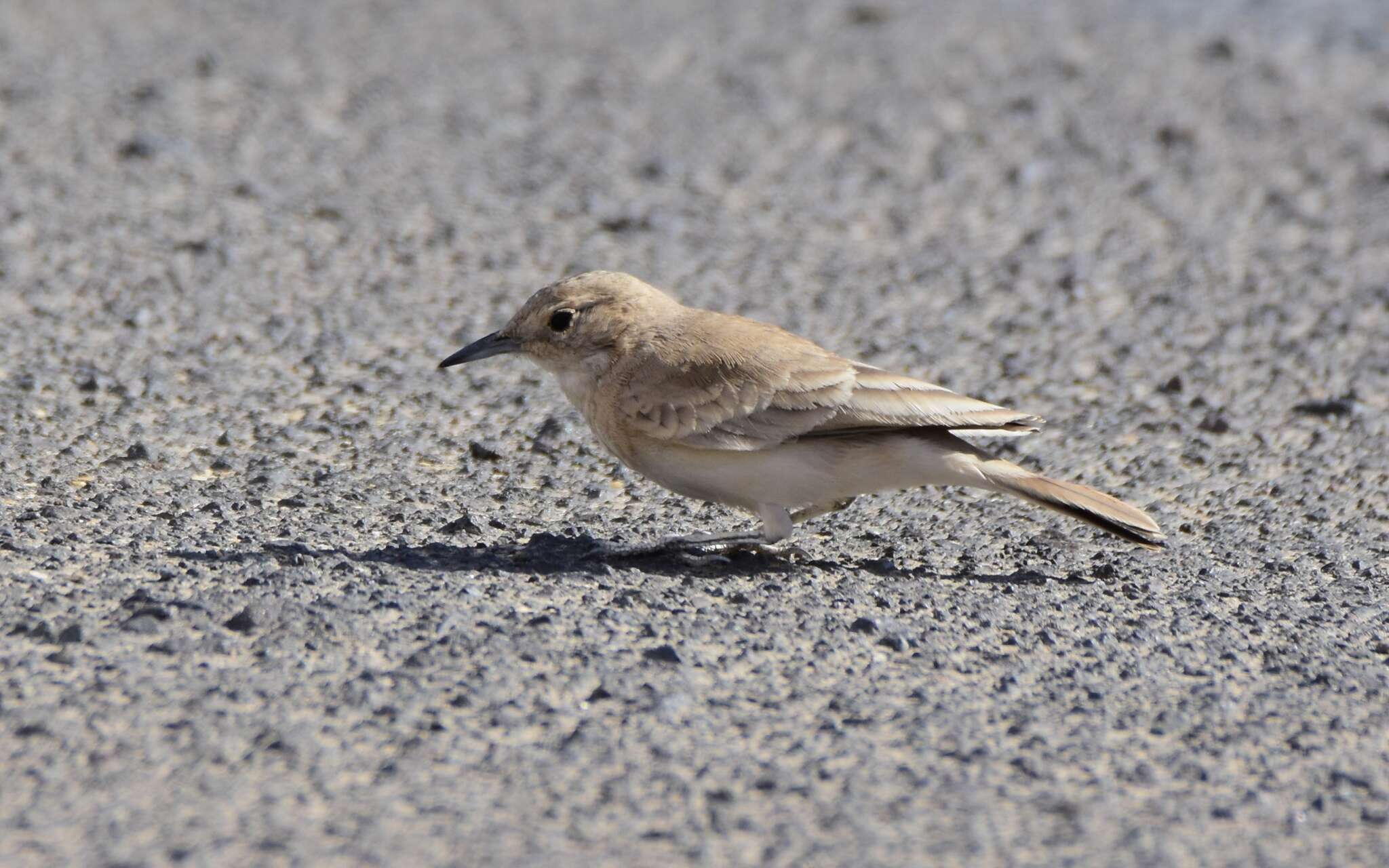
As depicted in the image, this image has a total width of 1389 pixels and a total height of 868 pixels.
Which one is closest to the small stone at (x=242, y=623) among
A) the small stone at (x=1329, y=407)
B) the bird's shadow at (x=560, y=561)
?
the bird's shadow at (x=560, y=561)

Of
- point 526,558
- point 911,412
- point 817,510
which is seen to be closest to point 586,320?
point 526,558

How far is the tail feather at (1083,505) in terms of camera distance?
5.29 meters

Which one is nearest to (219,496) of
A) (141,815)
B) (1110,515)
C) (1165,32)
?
(141,815)

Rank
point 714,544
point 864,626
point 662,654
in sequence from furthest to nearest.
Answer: point 714,544 → point 864,626 → point 662,654

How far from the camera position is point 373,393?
6.94 meters

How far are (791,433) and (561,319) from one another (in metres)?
1.00

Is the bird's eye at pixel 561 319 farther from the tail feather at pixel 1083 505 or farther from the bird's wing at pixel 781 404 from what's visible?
the tail feather at pixel 1083 505

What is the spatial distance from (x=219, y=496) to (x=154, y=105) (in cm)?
508

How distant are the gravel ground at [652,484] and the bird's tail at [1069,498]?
0.69 feet

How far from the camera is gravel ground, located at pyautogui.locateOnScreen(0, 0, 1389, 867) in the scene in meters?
3.82

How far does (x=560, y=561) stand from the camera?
5.27 metres

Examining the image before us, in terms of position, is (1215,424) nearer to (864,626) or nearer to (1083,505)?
(1083,505)

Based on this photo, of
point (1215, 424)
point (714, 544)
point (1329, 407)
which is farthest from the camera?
point (1329, 407)

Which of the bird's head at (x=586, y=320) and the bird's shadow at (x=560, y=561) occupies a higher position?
the bird's head at (x=586, y=320)
